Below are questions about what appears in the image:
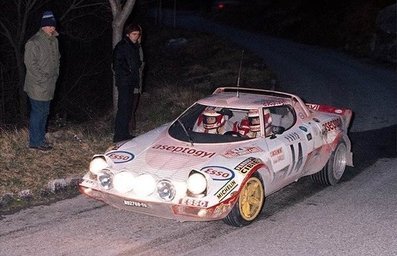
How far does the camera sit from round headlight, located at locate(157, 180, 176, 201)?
6254 millimetres

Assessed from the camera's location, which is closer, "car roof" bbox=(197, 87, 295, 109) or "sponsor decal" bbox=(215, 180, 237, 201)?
"sponsor decal" bbox=(215, 180, 237, 201)

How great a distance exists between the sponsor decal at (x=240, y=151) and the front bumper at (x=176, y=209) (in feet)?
2.23

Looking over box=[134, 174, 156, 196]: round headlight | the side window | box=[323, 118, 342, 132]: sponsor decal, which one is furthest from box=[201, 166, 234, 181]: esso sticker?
box=[323, 118, 342, 132]: sponsor decal

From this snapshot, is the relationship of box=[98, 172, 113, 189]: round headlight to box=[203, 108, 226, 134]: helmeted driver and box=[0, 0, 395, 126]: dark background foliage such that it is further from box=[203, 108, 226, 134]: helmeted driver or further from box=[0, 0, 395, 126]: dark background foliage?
box=[0, 0, 395, 126]: dark background foliage

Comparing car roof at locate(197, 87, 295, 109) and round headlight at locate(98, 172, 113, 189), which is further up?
car roof at locate(197, 87, 295, 109)

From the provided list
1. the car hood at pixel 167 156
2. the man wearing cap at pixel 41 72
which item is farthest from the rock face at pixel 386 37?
the car hood at pixel 167 156

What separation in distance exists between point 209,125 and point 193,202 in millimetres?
Result: 1642

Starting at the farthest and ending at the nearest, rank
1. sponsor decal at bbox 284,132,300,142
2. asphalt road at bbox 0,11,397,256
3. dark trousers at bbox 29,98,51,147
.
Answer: dark trousers at bbox 29,98,51,147 < sponsor decal at bbox 284,132,300,142 < asphalt road at bbox 0,11,397,256

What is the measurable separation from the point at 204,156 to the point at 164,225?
873 millimetres

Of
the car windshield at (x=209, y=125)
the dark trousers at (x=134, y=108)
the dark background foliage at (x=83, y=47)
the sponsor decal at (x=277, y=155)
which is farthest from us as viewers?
the dark background foliage at (x=83, y=47)

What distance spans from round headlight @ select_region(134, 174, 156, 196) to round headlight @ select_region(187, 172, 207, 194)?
40 centimetres

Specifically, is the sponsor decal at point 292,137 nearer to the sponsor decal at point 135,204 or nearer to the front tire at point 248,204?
the front tire at point 248,204

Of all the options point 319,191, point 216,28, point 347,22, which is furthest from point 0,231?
point 216,28

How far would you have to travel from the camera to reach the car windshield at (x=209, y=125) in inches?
286
